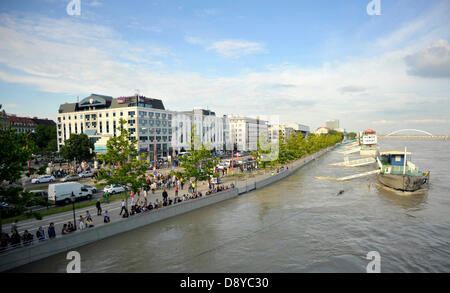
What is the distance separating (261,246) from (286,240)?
2474mm

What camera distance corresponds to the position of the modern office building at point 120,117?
80250mm

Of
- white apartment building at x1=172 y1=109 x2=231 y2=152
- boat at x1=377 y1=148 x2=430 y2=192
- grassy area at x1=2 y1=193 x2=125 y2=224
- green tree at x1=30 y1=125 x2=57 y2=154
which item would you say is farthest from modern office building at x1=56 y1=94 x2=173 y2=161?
boat at x1=377 y1=148 x2=430 y2=192

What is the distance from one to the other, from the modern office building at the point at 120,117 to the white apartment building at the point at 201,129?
3817 mm

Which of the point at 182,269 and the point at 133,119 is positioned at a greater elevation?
the point at 133,119

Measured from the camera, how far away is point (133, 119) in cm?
7956

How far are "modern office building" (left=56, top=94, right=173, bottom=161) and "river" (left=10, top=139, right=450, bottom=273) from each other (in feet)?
184

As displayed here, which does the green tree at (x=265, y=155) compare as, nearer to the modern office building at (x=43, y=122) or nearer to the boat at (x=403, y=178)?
the boat at (x=403, y=178)

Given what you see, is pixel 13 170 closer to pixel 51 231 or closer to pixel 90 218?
pixel 51 231

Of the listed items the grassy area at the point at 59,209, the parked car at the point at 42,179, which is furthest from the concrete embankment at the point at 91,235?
the parked car at the point at 42,179
